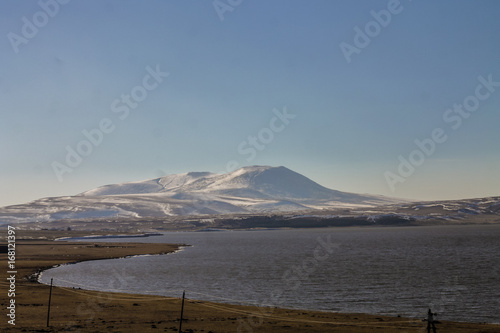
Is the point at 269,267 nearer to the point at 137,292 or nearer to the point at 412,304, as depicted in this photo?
the point at 137,292

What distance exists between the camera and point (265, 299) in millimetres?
50844

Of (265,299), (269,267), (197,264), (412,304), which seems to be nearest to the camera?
(412,304)

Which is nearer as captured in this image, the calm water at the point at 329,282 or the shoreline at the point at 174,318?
the shoreline at the point at 174,318

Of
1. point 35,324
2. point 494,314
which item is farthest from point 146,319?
point 494,314

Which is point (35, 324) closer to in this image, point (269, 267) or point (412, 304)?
point (412, 304)

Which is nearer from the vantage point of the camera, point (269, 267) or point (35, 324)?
point (35, 324)

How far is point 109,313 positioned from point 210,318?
799cm

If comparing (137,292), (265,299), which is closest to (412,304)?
(265,299)

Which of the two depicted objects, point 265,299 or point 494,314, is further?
point 265,299

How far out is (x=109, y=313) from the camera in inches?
1564

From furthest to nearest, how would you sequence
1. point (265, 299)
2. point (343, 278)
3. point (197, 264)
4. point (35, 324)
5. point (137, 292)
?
point (197, 264) → point (343, 278) → point (137, 292) → point (265, 299) → point (35, 324)

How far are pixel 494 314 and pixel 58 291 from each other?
41.0 m

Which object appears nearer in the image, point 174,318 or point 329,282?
point 174,318

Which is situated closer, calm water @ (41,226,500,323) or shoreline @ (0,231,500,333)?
shoreline @ (0,231,500,333)
